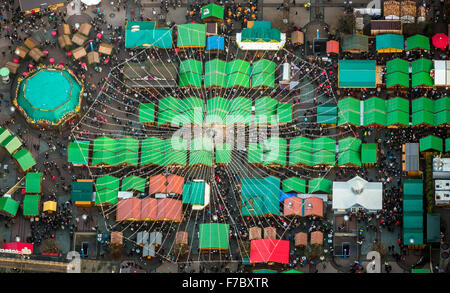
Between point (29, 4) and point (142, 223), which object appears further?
point (29, 4)

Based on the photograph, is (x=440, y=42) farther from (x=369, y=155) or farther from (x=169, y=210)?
(x=169, y=210)

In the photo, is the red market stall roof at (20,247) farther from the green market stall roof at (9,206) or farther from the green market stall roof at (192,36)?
the green market stall roof at (192,36)

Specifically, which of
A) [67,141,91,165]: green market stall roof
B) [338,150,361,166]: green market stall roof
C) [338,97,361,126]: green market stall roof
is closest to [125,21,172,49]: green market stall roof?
[67,141,91,165]: green market stall roof

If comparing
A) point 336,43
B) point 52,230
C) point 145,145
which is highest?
point 336,43

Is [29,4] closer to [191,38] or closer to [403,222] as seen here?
[191,38]

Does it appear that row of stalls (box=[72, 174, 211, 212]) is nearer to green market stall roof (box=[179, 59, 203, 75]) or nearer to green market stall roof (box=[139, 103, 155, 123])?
green market stall roof (box=[139, 103, 155, 123])

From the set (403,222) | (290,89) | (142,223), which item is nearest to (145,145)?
(142,223)

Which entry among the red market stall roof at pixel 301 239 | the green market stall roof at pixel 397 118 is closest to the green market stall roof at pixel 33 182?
the red market stall roof at pixel 301 239
